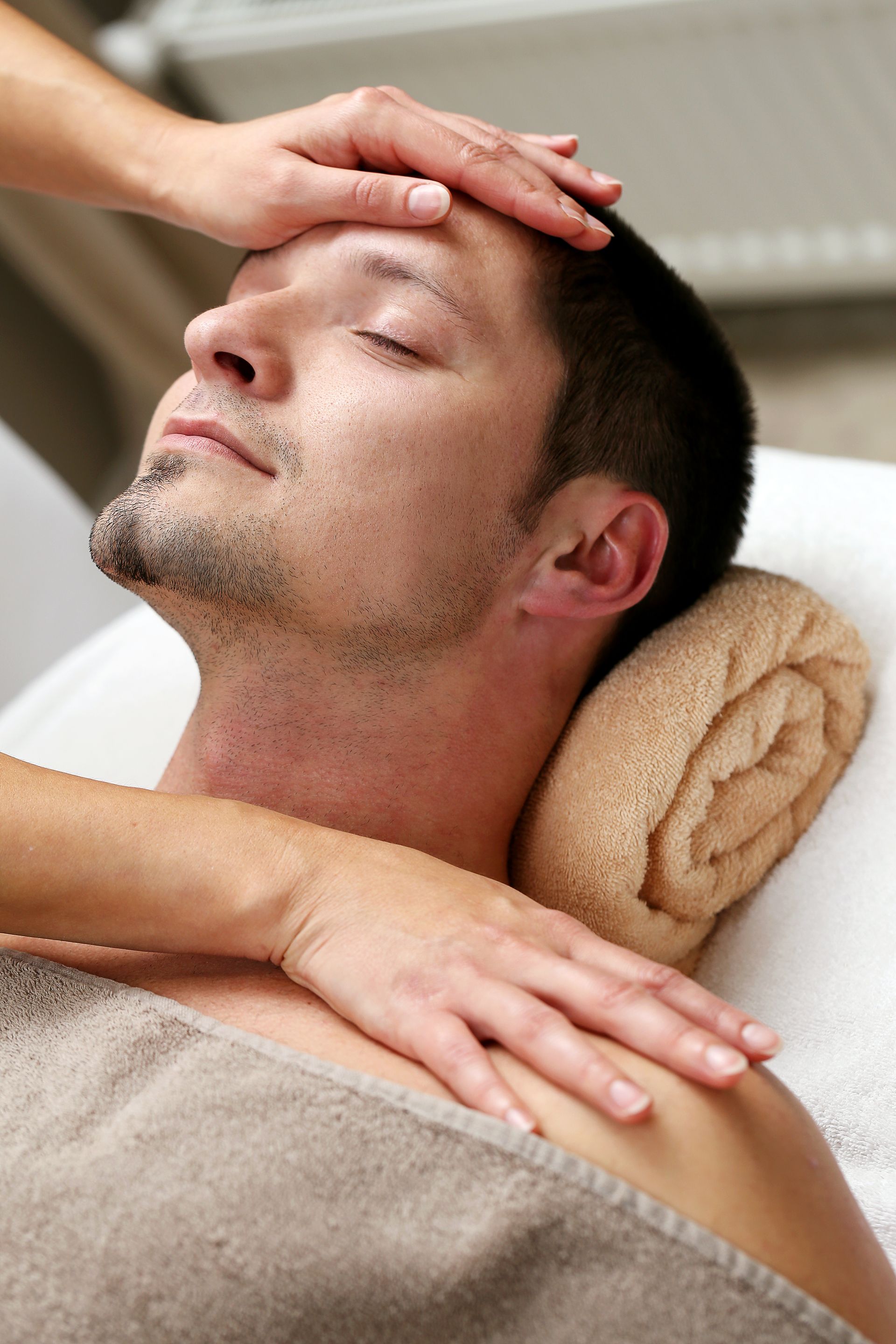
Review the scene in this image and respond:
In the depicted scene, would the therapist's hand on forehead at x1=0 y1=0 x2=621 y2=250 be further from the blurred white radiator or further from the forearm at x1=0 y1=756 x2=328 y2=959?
the blurred white radiator

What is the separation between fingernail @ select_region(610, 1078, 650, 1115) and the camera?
72 centimetres

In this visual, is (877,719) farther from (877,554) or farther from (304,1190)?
(304,1190)

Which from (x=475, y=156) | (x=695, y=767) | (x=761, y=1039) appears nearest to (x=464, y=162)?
(x=475, y=156)

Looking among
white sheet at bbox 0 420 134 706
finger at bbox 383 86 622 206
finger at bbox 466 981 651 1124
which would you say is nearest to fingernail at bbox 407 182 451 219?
finger at bbox 383 86 622 206

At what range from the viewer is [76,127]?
4.30 feet

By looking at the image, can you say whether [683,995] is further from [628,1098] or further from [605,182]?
[605,182]

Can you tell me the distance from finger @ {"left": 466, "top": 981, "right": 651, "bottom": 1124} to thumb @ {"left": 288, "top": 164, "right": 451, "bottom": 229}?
2.32 feet

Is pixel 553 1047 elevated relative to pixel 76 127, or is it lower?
lower

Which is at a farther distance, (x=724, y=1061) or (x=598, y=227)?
(x=598, y=227)

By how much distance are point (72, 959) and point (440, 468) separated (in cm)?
56

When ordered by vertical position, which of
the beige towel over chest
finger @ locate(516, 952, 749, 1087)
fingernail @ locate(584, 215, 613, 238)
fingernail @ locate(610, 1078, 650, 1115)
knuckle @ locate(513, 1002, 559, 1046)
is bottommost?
the beige towel over chest

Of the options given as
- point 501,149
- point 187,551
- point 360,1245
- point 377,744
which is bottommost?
point 360,1245

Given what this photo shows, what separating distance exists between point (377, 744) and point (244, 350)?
40cm

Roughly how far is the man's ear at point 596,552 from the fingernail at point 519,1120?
550mm
